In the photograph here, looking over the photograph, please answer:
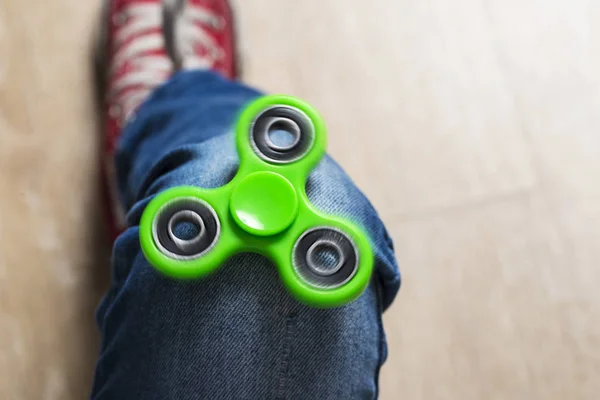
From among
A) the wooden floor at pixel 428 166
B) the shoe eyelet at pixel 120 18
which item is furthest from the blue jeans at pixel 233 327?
the shoe eyelet at pixel 120 18

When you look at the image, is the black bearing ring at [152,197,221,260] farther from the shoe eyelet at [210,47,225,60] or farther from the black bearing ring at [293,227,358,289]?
the shoe eyelet at [210,47,225,60]

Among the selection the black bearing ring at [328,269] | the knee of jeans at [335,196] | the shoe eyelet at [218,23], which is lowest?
the shoe eyelet at [218,23]

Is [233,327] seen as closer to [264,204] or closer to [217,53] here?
[264,204]

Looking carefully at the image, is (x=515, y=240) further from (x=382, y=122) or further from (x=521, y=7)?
(x=521, y=7)

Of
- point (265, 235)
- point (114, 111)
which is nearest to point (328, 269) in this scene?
point (265, 235)

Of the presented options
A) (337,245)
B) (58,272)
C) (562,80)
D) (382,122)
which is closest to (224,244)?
(337,245)

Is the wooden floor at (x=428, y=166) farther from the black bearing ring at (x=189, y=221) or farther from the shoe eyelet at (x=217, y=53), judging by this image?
the black bearing ring at (x=189, y=221)

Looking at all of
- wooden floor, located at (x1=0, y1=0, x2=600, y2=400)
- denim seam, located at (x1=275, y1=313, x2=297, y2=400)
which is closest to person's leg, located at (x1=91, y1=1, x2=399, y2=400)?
denim seam, located at (x1=275, y1=313, x2=297, y2=400)
